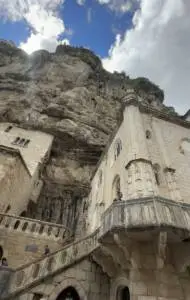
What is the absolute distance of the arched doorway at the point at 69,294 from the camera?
6889 mm

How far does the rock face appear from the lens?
21906mm

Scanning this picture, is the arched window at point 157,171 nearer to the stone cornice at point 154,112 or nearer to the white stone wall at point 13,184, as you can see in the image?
the stone cornice at point 154,112

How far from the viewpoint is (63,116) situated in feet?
83.0

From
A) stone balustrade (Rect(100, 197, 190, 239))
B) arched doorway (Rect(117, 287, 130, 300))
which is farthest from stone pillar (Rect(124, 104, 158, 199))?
arched doorway (Rect(117, 287, 130, 300))

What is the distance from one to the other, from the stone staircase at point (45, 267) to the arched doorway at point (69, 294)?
74cm

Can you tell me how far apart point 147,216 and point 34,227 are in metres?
8.53

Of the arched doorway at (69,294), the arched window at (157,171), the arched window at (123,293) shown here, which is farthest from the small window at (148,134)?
the arched doorway at (69,294)

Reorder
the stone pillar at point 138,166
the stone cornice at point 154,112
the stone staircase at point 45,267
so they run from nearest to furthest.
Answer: the stone staircase at point 45,267, the stone pillar at point 138,166, the stone cornice at point 154,112

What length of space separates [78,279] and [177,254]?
372 centimetres

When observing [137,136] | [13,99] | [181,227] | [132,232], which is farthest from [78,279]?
[13,99]

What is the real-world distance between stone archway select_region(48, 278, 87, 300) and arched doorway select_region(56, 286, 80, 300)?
7cm

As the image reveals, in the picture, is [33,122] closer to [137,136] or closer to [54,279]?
[137,136]

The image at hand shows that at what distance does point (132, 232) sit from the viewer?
18.9 ft

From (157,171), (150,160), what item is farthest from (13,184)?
(157,171)
